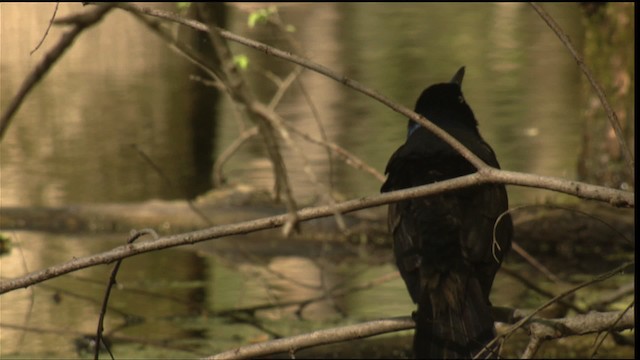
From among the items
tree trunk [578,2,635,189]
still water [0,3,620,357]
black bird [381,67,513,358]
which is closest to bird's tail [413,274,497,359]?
black bird [381,67,513,358]

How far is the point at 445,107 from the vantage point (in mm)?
5195

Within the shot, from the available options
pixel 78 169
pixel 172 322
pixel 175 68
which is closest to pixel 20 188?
pixel 78 169

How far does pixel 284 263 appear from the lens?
856 cm

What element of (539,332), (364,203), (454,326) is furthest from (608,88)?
(364,203)

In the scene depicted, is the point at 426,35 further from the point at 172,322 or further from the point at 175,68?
the point at 172,322

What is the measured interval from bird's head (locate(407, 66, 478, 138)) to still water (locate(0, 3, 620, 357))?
42 centimetres

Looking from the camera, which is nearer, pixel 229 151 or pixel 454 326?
pixel 454 326

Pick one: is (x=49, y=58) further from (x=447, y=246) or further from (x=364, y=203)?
(x=447, y=246)

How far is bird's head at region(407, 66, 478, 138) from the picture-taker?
5129mm

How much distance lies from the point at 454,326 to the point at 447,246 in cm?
30

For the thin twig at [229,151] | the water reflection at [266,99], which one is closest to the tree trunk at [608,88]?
the water reflection at [266,99]

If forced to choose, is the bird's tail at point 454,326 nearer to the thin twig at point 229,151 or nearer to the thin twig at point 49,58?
the thin twig at point 49,58

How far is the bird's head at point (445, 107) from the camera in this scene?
5.13 metres

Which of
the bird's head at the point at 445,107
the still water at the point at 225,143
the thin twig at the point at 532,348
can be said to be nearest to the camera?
the thin twig at the point at 532,348
